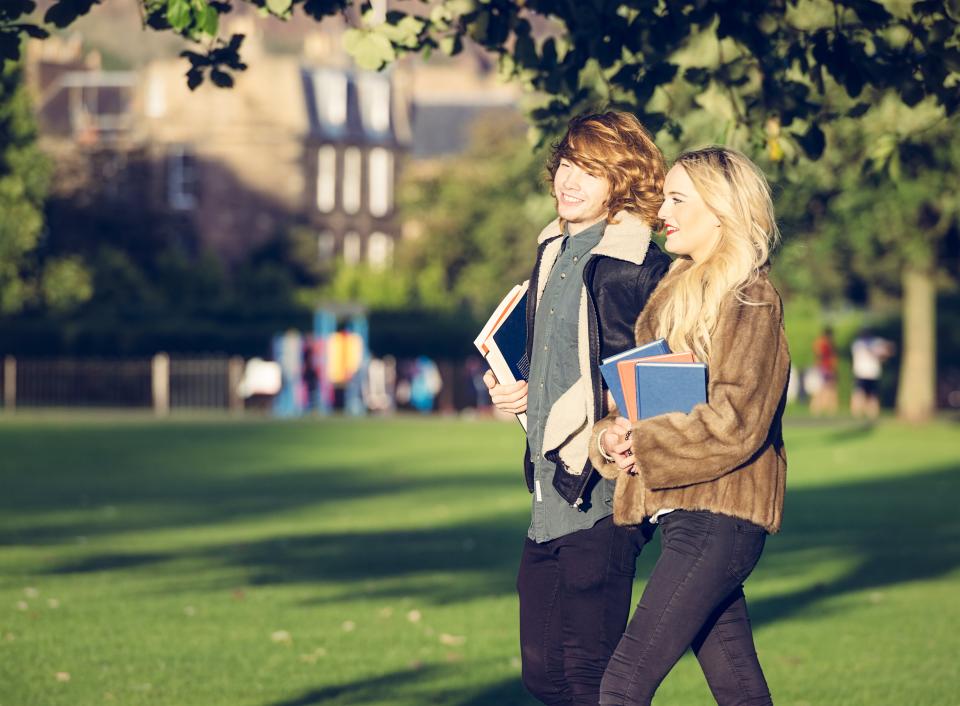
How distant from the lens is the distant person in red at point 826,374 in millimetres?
44500

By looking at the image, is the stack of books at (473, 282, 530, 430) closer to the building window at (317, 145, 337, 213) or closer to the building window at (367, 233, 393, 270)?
the building window at (367, 233, 393, 270)

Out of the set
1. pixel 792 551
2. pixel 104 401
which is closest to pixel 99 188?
pixel 104 401

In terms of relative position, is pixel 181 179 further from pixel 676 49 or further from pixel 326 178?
pixel 676 49

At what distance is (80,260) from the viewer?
2024 inches

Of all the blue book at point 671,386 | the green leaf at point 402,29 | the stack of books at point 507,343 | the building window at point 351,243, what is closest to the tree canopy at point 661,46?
the green leaf at point 402,29

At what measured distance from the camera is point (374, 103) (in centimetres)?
8706

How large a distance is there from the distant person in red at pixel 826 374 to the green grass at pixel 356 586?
19.2m

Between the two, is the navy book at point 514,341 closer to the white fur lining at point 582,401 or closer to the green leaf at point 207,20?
the white fur lining at point 582,401

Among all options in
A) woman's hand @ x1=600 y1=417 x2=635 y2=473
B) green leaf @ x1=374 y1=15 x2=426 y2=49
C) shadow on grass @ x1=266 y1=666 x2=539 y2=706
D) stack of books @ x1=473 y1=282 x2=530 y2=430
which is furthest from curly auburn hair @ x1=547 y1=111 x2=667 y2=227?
shadow on grass @ x1=266 y1=666 x2=539 y2=706

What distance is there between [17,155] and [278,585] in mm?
39509

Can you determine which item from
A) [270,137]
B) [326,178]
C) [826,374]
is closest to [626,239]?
[826,374]

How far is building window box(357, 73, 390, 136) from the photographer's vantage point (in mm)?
86438

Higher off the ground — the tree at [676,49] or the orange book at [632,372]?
the tree at [676,49]

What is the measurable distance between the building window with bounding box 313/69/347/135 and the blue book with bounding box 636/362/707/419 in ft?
261
